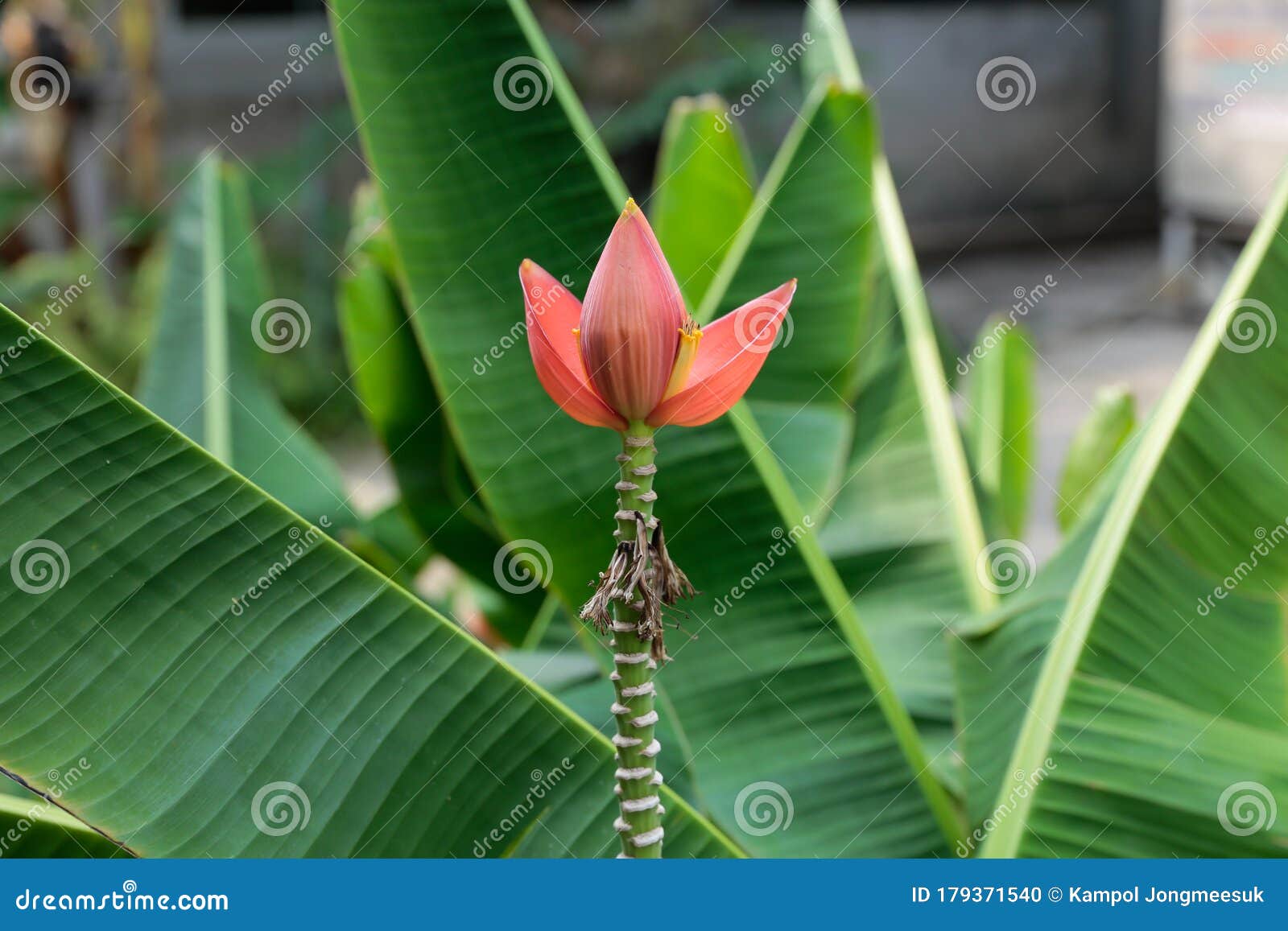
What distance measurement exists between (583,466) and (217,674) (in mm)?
232

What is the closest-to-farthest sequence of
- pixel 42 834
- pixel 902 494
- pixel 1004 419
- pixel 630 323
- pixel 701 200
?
pixel 630 323, pixel 42 834, pixel 902 494, pixel 701 200, pixel 1004 419

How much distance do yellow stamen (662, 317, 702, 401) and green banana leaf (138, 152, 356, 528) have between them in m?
0.65

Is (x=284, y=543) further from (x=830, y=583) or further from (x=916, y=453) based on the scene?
(x=916, y=453)

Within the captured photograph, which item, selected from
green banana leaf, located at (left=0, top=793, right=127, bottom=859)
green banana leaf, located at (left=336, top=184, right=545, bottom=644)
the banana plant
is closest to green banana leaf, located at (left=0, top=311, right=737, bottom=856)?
the banana plant

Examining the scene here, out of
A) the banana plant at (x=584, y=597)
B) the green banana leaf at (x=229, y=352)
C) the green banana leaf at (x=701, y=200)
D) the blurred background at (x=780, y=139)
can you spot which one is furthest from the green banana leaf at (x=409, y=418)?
the blurred background at (x=780, y=139)

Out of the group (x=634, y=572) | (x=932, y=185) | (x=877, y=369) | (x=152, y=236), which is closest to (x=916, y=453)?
(x=877, y=369)

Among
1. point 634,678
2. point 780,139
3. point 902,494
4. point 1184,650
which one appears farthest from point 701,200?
point 780,139

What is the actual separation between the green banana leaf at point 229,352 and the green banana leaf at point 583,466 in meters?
0.39

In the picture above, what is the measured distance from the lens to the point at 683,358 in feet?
1.16

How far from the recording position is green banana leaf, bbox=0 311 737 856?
0.39 meters

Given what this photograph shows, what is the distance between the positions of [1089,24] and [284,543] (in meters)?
6.64

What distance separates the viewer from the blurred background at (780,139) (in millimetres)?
4113

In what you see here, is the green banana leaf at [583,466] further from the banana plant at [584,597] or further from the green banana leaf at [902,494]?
the green banana leaf at [902,494]

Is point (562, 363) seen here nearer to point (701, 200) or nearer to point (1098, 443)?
point (701, 200)
